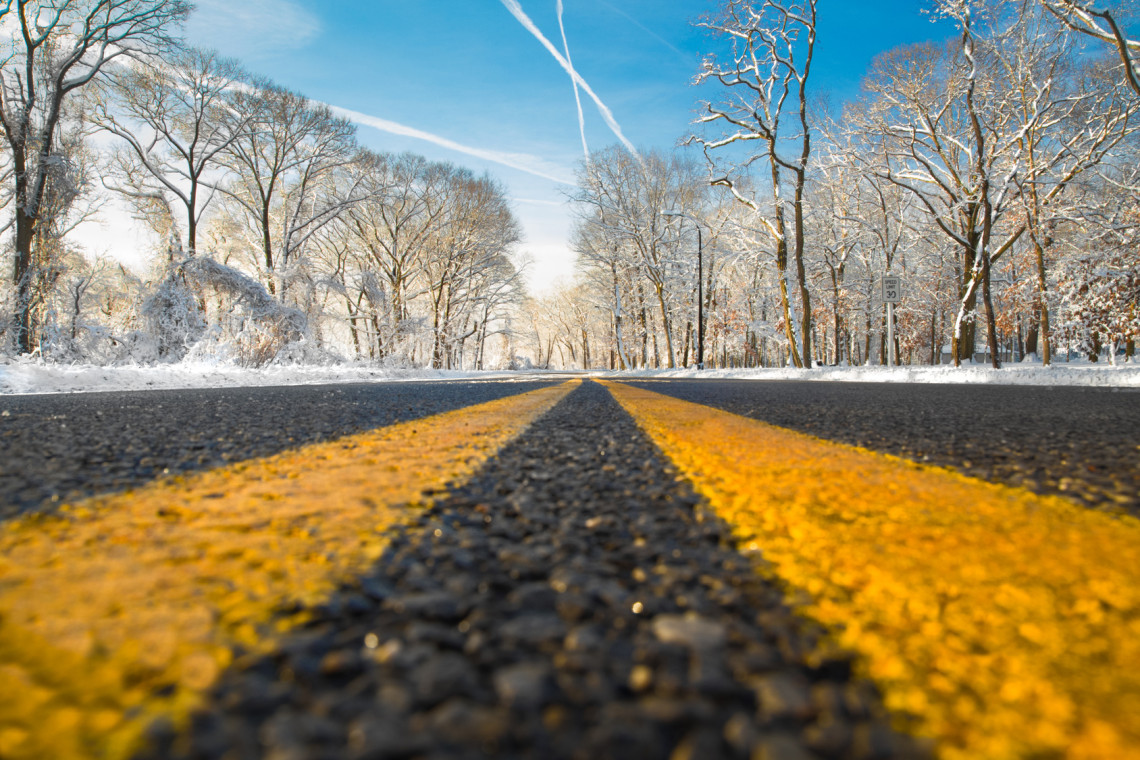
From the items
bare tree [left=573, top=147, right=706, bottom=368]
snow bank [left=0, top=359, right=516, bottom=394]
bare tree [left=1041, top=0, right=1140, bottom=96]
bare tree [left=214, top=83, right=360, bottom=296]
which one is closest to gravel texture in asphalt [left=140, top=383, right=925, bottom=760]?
snow bank [left=0, top=359, right=516, bottom=394]

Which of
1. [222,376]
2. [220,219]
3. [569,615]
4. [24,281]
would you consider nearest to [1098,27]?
[569,615]

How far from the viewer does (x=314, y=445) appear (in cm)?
242

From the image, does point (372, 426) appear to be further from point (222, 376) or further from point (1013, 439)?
point (222, 376)

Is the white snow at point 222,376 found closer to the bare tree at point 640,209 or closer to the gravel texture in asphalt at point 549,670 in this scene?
the gravel texture in asphalt at point 549,670

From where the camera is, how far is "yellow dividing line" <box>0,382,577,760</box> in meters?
0.52

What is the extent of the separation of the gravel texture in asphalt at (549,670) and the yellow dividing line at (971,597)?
70 mm

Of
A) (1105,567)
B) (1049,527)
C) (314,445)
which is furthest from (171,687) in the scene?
(314,445)

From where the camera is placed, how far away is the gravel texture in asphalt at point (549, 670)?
1.65 feet

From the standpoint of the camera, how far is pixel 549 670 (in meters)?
0.62

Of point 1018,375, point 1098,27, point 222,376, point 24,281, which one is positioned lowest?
point 1018,375

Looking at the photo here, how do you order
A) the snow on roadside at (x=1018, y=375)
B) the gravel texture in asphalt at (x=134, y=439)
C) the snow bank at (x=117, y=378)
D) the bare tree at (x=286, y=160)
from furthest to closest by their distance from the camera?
the bare tree at (x=286, y=160), the snow on roadside at (x=1018, y=375), the snow bank at (x=117, y=378), the gravel texture in asphalt at (x=134, y=439)

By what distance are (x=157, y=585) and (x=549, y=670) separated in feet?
2.04

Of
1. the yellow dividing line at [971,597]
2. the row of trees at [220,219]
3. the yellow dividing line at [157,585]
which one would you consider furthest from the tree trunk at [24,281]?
the yellow dividing line at [971,597]

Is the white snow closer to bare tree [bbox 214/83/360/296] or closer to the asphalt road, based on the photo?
the asphalt road
